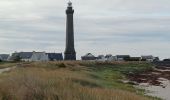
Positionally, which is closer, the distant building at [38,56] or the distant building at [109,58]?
the distant building at [38,56]

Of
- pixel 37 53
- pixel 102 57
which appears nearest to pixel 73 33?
pixel 37 53

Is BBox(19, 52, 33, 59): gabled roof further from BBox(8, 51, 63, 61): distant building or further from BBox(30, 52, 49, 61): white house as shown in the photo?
BBox(30, 52, 49, 61): white house

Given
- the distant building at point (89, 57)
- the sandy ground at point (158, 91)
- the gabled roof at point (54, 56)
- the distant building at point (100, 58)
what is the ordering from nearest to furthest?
1. the sandy ground at point (158, 91)
2. the gabled roof at point (54, 56)
3. the distant building at point (100, 58)
4. the distant building at point (89, 57)

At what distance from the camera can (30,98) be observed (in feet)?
44.2

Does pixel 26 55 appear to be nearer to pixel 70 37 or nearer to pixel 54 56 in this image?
pixel 54 56

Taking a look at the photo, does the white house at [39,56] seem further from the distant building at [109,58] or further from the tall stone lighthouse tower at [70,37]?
the tall stone lighthouse tower at [70,37]

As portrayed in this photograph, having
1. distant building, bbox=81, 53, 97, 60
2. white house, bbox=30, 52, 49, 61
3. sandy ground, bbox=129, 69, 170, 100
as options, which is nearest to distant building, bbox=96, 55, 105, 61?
distant building, bbox=81, 53, 97, 60

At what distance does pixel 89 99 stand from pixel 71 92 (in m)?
1.25

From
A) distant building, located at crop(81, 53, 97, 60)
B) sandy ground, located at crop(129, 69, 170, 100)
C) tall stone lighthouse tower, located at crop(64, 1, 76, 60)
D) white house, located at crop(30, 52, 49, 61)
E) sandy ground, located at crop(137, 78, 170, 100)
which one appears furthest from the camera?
distant building, located at crop(81, 53, 97, 60)

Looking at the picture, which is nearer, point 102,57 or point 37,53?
point 37,53

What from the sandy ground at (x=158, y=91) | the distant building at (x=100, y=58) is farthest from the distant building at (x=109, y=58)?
the sandy ground at (x=158, y=91)

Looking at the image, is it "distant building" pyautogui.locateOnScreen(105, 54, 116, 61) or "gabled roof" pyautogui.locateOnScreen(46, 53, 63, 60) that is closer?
"gabled roof" pyautogui.locateOnScreen(46, 53, 63, 60)

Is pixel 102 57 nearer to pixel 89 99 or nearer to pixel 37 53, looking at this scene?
pixel 37 53

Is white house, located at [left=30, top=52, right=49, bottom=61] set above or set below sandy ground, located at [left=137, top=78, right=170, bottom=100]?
above
